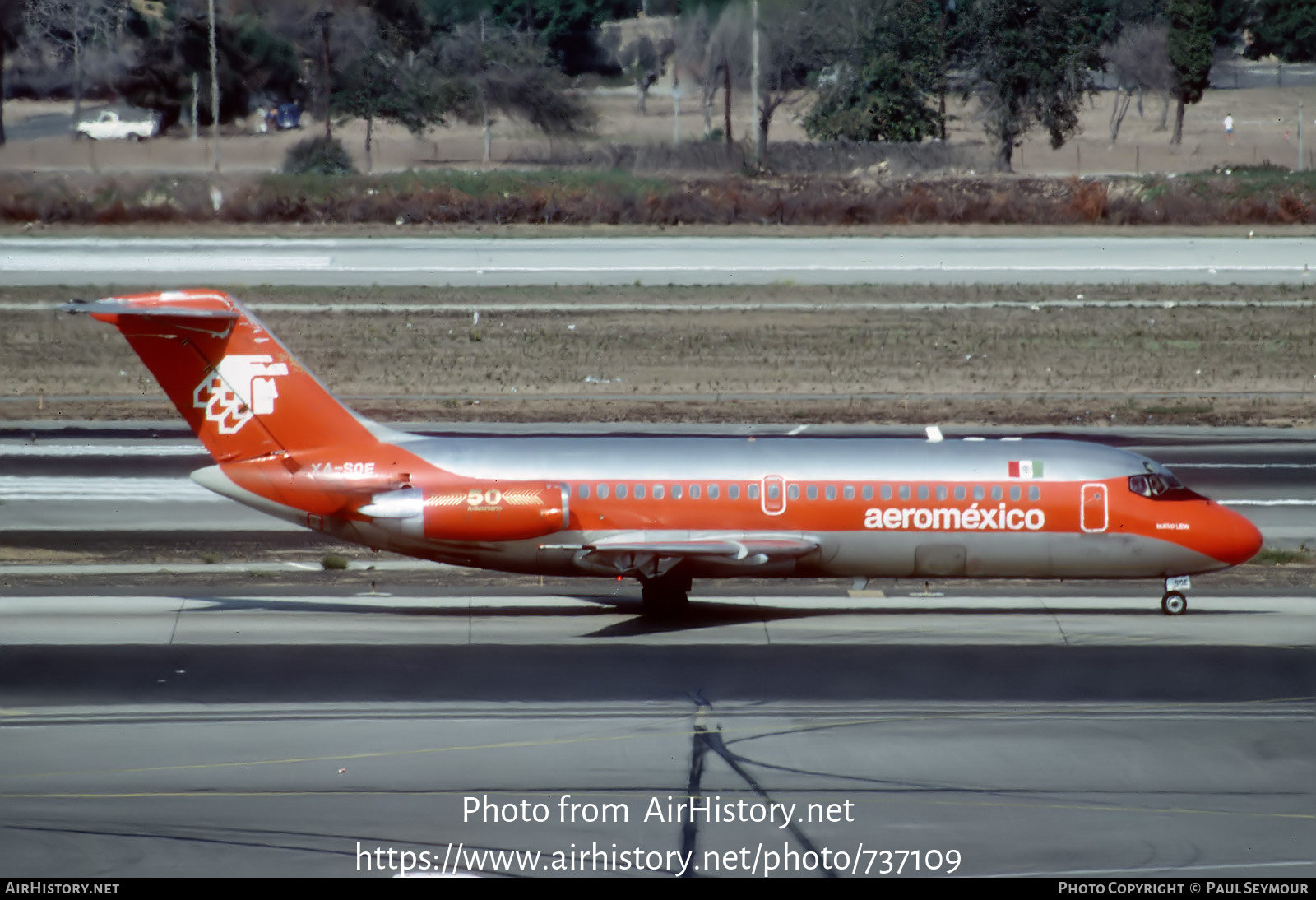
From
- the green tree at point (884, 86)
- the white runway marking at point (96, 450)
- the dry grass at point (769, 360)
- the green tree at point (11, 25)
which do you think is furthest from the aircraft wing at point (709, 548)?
the green tree at point (884, 86)

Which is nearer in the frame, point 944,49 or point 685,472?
point 685,472

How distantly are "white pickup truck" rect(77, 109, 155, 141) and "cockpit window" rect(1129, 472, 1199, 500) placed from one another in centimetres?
5818

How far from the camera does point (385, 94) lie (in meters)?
83.6

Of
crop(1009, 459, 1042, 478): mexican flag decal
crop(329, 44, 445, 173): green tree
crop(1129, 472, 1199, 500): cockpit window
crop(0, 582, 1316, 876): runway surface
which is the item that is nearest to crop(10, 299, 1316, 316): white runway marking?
crop(329, 44, 445, 173): green tree

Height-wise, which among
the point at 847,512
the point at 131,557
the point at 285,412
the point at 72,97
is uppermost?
the point at 72,97

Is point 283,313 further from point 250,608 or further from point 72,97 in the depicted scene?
point 250,608

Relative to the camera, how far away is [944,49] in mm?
91312

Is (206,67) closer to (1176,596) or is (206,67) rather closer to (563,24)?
(563,24)

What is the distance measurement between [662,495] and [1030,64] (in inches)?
2672

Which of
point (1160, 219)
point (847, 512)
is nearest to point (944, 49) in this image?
point (1160, 219)

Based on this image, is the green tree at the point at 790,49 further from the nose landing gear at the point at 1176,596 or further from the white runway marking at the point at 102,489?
the nose landing gear at the point at 1176,596

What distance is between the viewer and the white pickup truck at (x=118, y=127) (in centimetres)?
7350

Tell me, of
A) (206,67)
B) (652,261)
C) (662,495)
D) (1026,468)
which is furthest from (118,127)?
(1026,468)
